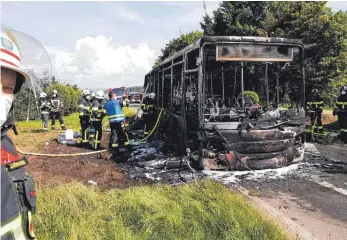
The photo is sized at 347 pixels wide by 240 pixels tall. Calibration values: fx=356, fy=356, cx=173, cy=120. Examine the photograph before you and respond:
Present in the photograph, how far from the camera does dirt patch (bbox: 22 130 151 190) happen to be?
6.64 m

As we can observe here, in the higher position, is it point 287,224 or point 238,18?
point 238,18

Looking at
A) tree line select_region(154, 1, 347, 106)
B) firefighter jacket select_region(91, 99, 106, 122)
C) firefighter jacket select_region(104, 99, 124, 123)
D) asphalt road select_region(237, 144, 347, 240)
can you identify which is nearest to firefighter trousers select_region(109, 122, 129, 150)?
firefighter jacket select_region(104, 99, 124, 123)

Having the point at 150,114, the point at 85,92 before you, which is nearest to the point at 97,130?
the point at 85,92

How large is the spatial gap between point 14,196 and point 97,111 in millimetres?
9182

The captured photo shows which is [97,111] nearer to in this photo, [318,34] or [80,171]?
[80,171]

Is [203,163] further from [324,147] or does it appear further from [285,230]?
[324,147]

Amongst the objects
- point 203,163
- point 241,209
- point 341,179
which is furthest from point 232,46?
point 241,209

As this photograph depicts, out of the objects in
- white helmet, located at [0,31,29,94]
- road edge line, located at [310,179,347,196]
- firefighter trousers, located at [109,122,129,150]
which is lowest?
road edge line, located at [310,179,347,196]

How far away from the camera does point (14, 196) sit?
147cm

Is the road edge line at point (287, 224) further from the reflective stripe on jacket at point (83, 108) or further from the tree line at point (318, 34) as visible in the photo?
the tree line at point (318, 34)

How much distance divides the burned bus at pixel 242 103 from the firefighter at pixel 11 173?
518cm

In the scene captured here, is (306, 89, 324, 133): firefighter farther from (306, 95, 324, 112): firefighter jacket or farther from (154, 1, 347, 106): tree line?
(154, 1, 347, 106): tree line

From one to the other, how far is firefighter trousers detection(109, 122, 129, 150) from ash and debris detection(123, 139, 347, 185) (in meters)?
0.72

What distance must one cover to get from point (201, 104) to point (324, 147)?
4.95 meters
